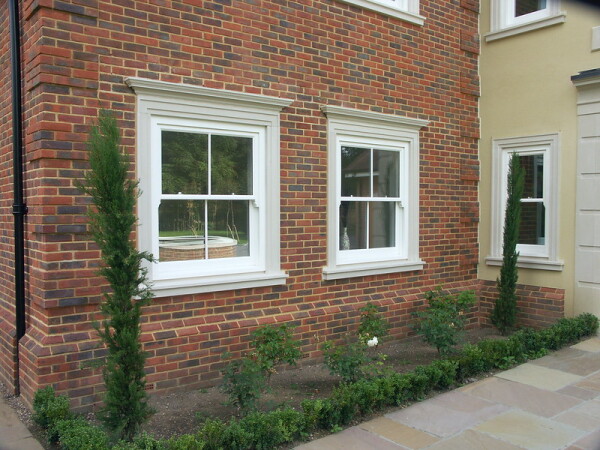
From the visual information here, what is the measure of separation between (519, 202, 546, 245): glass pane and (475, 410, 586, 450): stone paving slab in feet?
13.0

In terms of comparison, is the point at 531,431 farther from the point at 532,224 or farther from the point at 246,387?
the point at 532,224

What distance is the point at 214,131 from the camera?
5.55m

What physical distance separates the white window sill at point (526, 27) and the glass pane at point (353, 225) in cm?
360

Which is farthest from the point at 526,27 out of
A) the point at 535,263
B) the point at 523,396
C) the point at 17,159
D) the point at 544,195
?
the point at 17,159

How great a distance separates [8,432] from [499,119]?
752 cm

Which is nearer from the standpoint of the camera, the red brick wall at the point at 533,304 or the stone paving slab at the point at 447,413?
the stone paving slab at the point at 447,413

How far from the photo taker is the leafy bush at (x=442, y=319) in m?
6.28

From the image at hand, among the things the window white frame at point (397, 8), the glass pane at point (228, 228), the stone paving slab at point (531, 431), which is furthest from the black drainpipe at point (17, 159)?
the stone paving slab at point (531, 431)

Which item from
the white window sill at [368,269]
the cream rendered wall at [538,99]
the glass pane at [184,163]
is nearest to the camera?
the glass pane at [184,163]

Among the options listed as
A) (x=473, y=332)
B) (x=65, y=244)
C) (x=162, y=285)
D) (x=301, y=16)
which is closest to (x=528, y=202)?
(x=473, y=332)

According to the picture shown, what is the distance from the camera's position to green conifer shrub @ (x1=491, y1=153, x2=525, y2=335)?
7.60 metres

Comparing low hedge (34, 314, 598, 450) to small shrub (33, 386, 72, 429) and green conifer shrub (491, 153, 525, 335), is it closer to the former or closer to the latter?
small shrub (33, 386, 72, 429)

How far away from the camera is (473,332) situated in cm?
800

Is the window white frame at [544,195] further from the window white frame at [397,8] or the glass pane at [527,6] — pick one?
the window white frame at [397,8]
